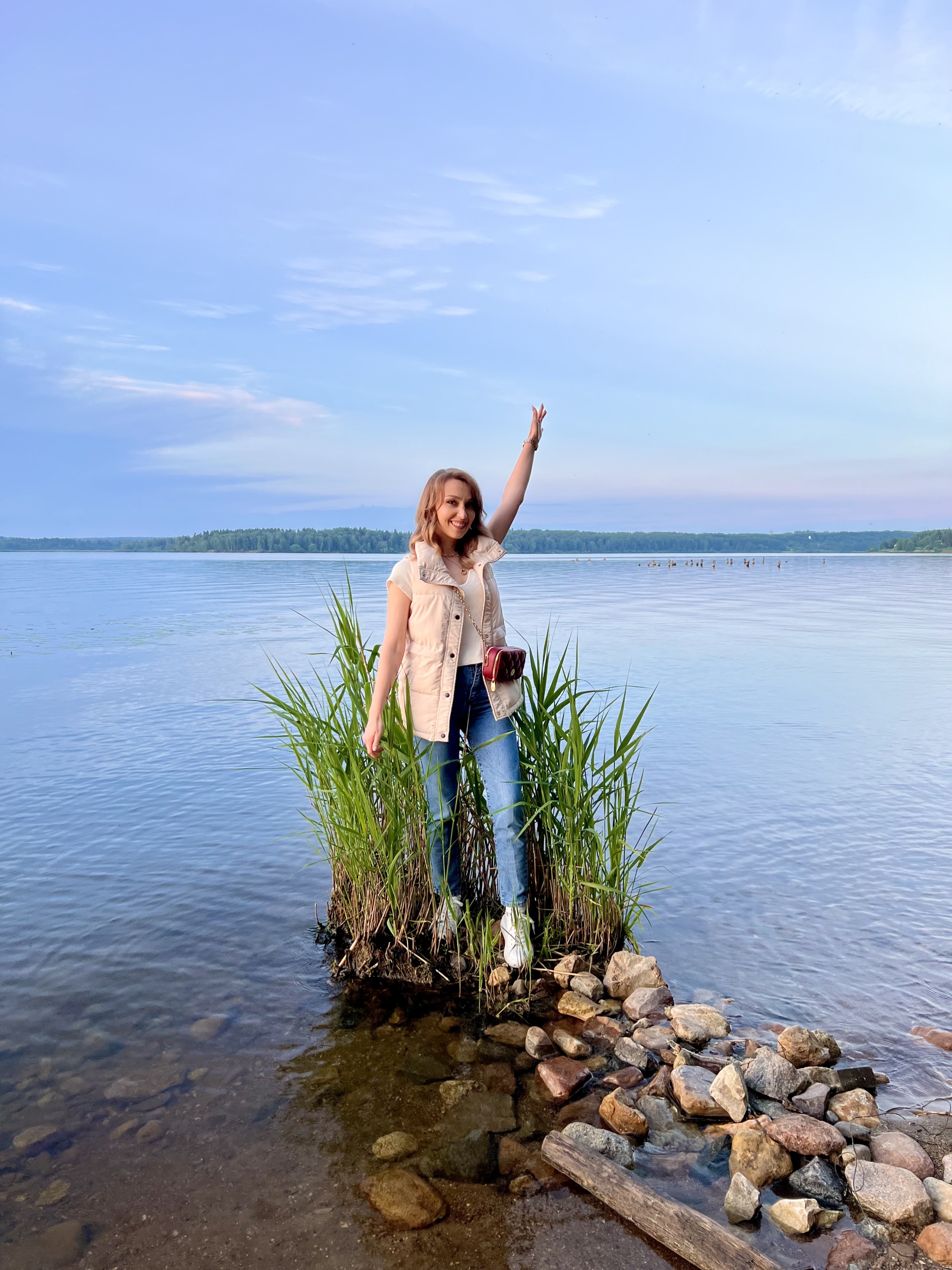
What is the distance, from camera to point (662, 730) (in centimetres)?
1094

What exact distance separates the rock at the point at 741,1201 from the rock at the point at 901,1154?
0.47 metres

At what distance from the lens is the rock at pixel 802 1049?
372 cm

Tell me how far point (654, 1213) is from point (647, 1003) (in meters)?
1.40

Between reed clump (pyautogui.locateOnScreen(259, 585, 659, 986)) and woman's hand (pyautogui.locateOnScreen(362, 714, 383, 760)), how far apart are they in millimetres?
205

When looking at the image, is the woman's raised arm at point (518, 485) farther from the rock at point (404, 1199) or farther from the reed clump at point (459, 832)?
→ the rock at point (404, 1199)

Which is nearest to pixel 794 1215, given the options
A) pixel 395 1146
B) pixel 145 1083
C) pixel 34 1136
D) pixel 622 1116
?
pixel 622 1116

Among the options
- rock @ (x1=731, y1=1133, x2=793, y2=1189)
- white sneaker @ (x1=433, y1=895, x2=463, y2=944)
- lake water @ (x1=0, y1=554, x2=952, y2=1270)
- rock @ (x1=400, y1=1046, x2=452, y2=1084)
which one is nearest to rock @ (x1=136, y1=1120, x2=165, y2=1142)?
lake water @ (x1=0, y1=554, x2=952, y2=1270)

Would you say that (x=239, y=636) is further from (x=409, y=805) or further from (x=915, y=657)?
(x=409, y=805)

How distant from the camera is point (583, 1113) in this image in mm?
3438

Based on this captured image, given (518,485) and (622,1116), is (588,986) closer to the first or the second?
(622,1116)

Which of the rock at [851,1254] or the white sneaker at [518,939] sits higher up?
the white sneaker at [518,939]

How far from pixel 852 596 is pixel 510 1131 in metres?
36.4

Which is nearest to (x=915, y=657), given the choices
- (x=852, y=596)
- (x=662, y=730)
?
(x=662, y=730)

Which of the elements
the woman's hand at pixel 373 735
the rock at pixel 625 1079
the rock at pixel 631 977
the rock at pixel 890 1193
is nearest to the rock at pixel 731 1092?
the rock at pixel 625 1079
